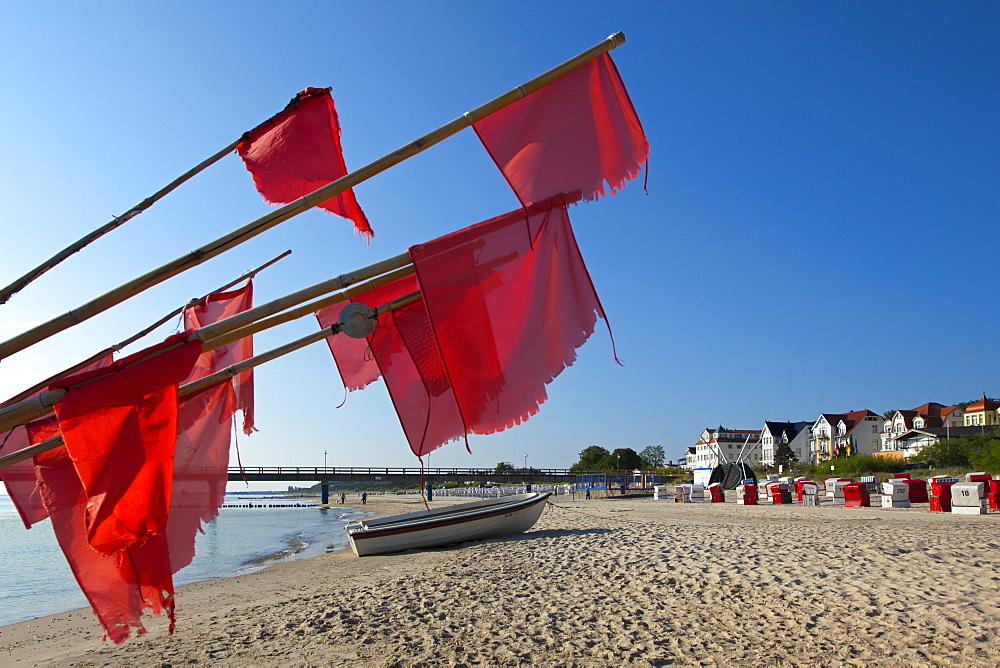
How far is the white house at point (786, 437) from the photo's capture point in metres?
100

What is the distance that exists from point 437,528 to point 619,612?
→ 856 cm

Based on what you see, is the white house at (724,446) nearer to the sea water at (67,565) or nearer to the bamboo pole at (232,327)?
the sea water at (67,565)

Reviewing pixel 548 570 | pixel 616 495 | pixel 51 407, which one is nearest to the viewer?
pixel 51 407

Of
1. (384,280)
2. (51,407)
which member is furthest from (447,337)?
(51,407)

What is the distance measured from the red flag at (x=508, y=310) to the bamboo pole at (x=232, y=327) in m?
0.32

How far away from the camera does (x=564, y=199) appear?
303cm

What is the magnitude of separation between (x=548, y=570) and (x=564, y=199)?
8427mm

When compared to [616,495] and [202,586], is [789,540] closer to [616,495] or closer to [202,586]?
[202,586]

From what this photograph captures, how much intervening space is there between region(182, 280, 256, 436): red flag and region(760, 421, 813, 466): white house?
104806 mm

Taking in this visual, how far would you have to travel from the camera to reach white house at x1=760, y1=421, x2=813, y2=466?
100125 millimetres

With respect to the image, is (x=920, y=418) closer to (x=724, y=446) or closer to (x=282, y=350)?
(x=724, y=446)

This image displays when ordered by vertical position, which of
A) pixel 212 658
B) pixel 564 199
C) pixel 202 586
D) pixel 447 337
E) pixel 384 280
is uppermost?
pixel 564 199

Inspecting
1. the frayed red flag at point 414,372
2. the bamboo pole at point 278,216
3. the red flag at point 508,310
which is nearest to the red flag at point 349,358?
the frayed red flag at point 414,372

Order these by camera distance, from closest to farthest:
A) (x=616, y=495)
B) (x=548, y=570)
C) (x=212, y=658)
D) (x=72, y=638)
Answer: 1. (x=212, y=658)
2. (x=72, y=638)
3. (x=548, y=570)
4. (x=616, y=495)
